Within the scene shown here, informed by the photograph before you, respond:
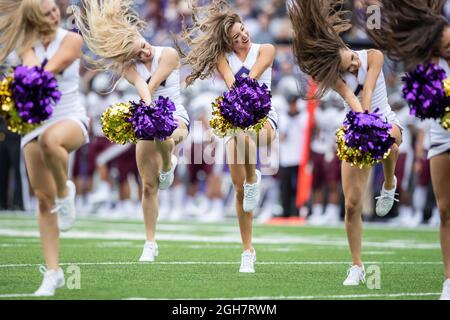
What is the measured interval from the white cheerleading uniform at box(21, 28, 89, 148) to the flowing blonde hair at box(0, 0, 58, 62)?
0.20ft

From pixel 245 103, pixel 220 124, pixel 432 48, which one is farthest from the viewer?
pixel 220 124

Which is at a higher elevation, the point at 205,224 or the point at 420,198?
the point at 420,198

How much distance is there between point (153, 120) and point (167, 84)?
881mm

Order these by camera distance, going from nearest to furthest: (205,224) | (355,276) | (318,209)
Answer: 1. (355,276)
2. (205,224)
3. (318,209)

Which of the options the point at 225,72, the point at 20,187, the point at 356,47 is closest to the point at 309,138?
the point at 356,47

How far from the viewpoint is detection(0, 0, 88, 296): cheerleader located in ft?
19.5

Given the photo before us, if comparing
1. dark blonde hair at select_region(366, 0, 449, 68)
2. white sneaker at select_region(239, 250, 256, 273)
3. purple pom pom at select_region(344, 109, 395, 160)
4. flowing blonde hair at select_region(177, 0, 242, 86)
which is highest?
flowing blonde hair at select_region(177, 0, 242, 86)

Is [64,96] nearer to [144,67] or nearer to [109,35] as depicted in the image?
[109,35]

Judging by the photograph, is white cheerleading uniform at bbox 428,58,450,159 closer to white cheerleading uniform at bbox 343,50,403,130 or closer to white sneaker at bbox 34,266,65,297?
white cheerleading uniform at bbox 343,50,403,130

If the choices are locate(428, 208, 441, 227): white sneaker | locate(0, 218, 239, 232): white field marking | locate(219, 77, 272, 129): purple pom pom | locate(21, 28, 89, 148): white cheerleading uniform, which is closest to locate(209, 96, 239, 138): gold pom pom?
locate(219, 77, 272, 129): purple pom pom

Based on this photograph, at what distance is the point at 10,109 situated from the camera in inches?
233

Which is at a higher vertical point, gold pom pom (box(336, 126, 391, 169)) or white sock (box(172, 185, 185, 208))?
white sock (box(172, 185, 185, 208))

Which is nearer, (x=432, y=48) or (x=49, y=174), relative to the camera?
(x=432, y=48)

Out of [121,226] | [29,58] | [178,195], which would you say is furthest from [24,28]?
[178,195]
